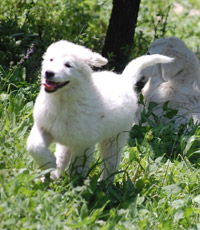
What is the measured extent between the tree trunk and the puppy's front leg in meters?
3.65

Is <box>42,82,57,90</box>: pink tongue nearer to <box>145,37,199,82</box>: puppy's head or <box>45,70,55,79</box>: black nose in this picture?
<box>45,70,55,79</box>: black nose

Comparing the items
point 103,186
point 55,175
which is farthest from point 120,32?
point 55,175

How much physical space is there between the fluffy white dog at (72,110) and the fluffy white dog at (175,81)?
2.30 meters

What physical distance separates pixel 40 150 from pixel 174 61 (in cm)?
350

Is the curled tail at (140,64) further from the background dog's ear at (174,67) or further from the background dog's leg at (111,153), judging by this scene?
the background dog's ear at (174,67)

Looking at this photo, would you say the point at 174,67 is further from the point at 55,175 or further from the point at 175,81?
the point at 55,175

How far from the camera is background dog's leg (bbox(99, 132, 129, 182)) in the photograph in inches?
198

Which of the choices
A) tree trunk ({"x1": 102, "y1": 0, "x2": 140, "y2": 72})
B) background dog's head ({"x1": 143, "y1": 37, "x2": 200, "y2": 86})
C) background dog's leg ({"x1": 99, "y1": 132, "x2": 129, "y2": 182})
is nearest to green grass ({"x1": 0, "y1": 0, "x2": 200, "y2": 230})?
background dog's leg ({"x1": 99, "y1": 132, "x2": 129, "y2": 182})

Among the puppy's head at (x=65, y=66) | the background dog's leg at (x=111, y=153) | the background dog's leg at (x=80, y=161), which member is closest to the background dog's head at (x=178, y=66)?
the background dog's leg at (x=111, y=153)

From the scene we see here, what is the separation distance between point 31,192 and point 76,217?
415 millimetres

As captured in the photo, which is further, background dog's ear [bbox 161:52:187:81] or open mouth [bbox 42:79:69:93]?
background dog's ear [bbox 161:52:187:81]

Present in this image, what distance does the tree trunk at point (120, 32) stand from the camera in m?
7.84

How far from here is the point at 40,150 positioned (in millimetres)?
4230

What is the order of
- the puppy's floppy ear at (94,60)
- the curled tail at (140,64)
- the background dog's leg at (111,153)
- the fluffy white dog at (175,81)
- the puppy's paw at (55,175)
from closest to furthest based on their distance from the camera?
the puppy's floppy ear at (94,60), the puppy's paw at (55,175), the background dog's leg at (111,153), the curled tail at (140,64), the fluffy white dog at (175,81)
